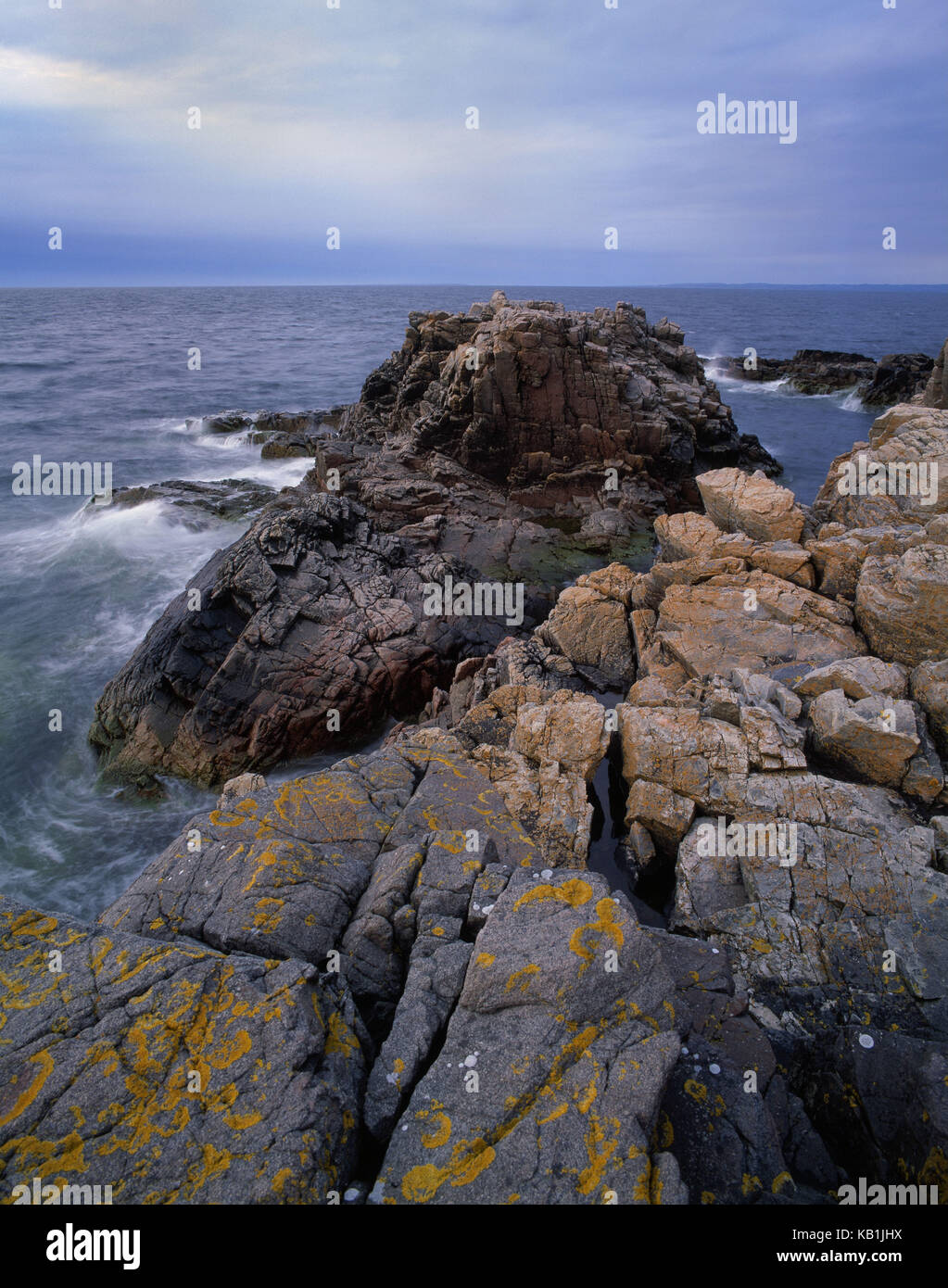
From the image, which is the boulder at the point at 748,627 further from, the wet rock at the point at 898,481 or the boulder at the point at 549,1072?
the boulder at the point at 549,1072

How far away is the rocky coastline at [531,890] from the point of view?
5184mm

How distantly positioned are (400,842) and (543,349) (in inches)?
1163

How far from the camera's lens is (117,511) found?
3672 centimetres

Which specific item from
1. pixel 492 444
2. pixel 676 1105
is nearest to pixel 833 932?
pixel 676 1105

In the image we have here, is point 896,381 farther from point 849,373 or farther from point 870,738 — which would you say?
point 870,738

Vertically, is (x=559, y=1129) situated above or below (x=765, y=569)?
below

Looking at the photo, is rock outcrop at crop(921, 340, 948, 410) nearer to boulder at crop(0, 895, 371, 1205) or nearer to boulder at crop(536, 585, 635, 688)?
boulder at crop(536, 585, 635, 688)

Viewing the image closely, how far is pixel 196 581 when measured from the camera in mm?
21938

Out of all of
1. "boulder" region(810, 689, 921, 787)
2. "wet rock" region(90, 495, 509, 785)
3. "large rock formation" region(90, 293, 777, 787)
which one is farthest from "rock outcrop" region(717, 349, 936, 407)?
"boulder" region(810, 689, 921, 787)

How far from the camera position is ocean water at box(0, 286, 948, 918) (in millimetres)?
17625

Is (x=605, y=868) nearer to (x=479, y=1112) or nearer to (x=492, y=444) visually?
(x=479, y=1112)

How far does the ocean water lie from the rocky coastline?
216cm

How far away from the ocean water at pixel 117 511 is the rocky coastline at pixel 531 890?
7.10 feet

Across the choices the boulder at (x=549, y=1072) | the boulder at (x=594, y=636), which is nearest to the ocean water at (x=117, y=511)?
the boulder at (x=594, y=636)
